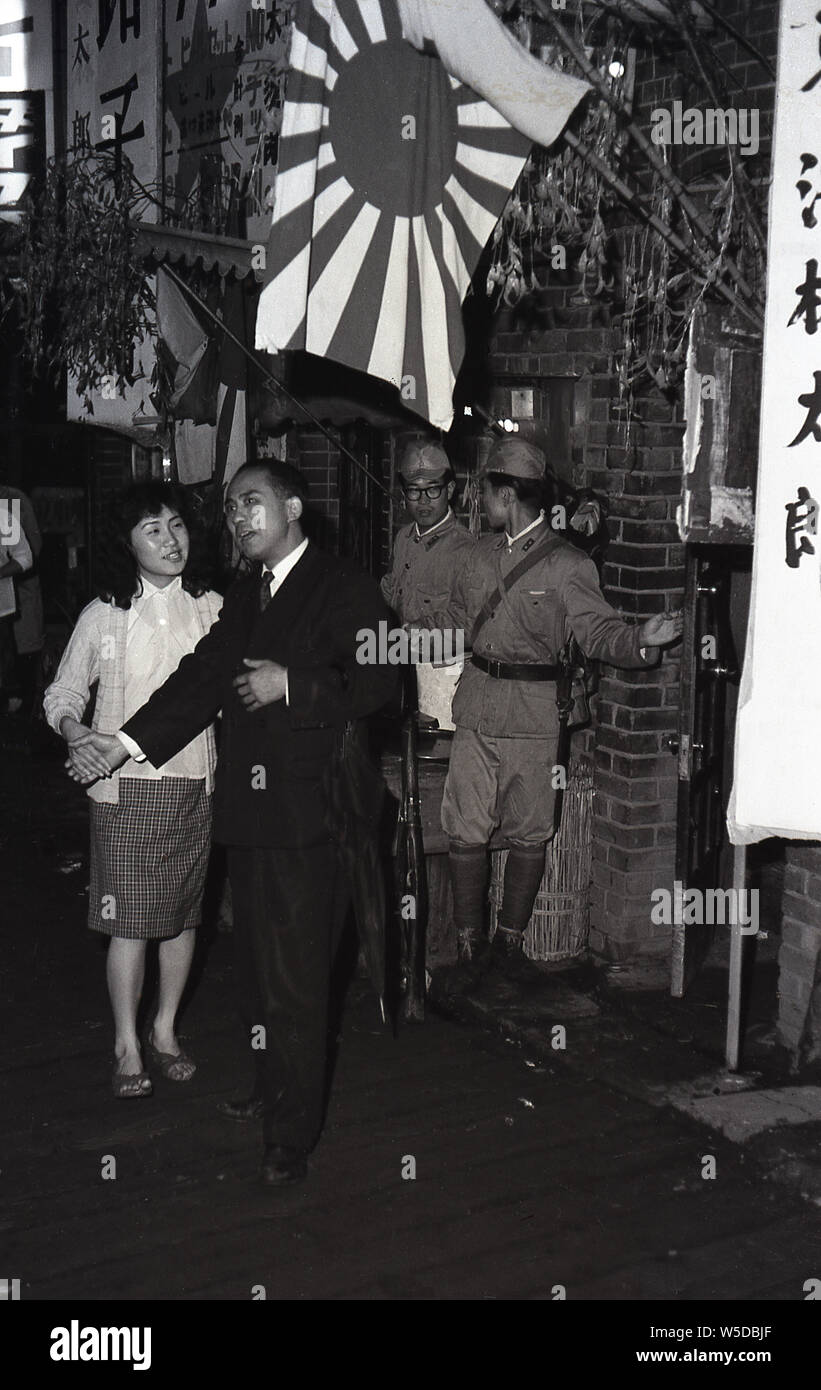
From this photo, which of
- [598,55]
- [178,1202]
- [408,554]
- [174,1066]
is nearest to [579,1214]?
[178,1202]

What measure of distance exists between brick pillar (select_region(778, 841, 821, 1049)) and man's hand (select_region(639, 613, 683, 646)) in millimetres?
943

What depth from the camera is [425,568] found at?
23.2 feet

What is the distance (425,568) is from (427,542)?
152mm

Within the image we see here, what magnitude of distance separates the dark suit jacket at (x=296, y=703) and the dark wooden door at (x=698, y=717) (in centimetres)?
159

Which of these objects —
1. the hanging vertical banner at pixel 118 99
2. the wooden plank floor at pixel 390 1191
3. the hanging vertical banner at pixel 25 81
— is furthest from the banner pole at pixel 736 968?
the hanging vertical banner at pixel 25 81

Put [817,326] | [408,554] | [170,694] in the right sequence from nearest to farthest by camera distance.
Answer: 1. [817,326]
2. [170,694]
3. [408,554]

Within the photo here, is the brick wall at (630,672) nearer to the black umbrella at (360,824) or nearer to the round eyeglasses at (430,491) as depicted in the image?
the round eyeglasses at (430,491)

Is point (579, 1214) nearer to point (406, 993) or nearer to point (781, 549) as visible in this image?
point (406, 993)

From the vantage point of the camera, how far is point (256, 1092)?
5.18m

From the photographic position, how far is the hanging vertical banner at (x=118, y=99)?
32.2 ft

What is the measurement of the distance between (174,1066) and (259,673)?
181 centimetres

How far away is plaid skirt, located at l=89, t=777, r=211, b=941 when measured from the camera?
5098 mm

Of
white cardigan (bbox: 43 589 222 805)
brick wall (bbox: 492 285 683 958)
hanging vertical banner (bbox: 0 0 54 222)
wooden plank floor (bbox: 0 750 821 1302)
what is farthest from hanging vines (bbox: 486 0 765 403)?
hanging vertical banner (bbox: 0 0 54 222)

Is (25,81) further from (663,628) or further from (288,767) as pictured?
(288,767)
